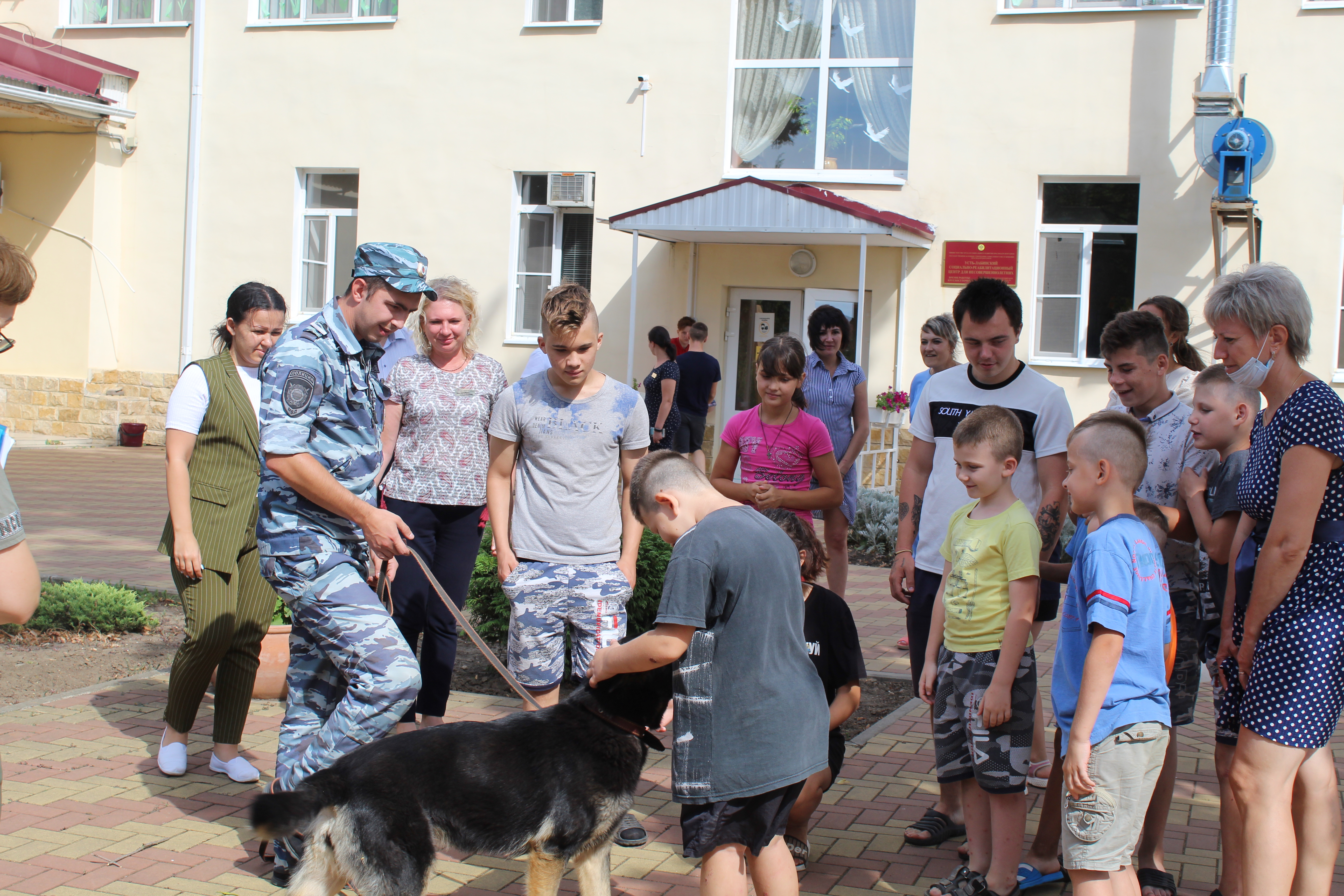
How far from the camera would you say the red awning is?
1608cm

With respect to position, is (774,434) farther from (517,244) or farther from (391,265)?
(517,244)

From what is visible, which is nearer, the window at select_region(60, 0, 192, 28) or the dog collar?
the dog collar

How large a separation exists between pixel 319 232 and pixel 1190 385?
15.0 m

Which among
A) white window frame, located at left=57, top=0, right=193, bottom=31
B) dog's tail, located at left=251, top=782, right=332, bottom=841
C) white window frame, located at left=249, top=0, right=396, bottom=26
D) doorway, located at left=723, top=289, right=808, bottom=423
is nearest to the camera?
dog's tail, located at left=251, top=782, right=332, bottom=841

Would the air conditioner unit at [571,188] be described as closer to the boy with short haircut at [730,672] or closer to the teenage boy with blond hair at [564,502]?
the teenage boy with blond hair at [564,502]

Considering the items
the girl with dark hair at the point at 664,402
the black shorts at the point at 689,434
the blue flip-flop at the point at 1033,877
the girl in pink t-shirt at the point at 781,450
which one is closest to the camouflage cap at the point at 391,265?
the girl in pink t-shirt at the point at 781,450

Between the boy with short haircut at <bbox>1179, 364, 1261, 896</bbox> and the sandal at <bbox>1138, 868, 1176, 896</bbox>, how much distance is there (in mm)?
155

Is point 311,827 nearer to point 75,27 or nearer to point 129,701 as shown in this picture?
point 129,701

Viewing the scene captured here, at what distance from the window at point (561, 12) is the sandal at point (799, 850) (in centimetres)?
1375

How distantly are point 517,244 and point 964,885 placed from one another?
44.7ft

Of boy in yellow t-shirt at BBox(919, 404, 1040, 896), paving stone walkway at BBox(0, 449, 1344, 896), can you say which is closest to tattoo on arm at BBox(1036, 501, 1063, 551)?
boy in yellow t-shirt at BBox(919, 404, 1040, 896)

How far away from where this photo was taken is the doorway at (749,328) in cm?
1541

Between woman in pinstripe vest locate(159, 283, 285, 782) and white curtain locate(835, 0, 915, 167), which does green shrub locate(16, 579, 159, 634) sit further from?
white curtain locate(835, 0, 915, 167)

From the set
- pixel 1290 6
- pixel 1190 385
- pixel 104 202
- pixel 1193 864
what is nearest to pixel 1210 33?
pixel 1290 6
